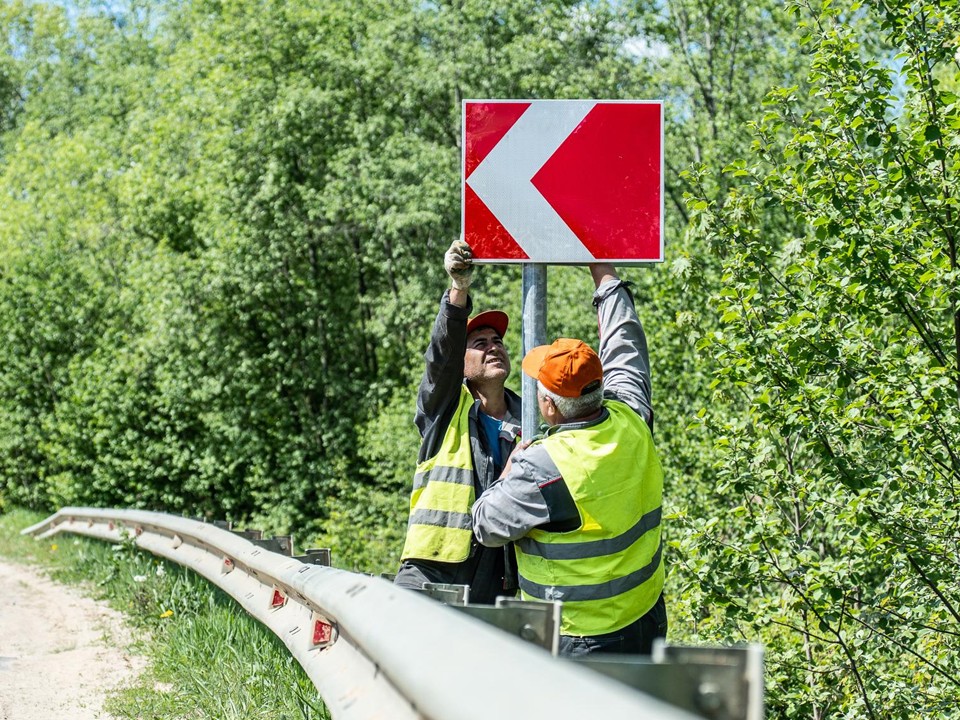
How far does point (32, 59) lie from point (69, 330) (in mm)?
30836

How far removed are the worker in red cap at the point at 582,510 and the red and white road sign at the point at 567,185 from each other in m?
0.51

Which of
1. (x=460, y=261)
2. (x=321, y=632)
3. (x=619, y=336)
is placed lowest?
(x=321, y=632)

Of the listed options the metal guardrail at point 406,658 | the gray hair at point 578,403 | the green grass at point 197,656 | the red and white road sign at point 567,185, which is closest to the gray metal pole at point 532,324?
the red and white road sign at point 567,185

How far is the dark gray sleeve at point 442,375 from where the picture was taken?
4.30 meters

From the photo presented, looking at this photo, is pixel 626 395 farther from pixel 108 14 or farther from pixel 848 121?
pixel 108 14

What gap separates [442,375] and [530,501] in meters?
0.91

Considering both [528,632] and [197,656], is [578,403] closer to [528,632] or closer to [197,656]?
[528,632]

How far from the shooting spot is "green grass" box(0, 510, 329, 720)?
192 inches

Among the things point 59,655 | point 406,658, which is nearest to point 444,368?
point 406,658

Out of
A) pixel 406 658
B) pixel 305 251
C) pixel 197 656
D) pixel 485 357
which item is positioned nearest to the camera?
pixel 406 658

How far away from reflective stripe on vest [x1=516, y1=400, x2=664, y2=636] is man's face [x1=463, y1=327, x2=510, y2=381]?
3.15 ft

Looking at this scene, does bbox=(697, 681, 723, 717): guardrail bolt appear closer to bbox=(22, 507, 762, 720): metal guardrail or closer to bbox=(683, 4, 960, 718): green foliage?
bbox=(22, 507, 762, 720): metal guardrail

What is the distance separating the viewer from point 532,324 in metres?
4.16

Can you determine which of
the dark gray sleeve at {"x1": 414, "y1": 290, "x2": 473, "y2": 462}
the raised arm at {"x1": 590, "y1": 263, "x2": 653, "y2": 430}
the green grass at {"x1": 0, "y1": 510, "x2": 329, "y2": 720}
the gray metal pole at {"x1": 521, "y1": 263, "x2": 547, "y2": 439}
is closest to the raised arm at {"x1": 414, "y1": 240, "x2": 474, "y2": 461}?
the dark gray sleeve at {"x1": 414, "y1": 290, "x2": 473, "y2": 462}
